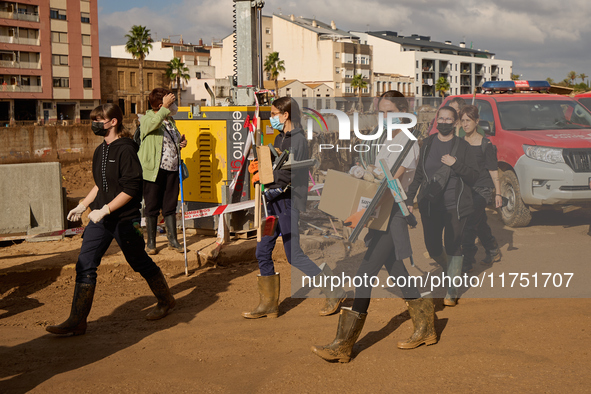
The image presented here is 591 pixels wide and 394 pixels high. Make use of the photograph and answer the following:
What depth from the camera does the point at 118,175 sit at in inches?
211

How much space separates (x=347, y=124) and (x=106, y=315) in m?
3.08

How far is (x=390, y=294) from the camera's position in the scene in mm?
6461

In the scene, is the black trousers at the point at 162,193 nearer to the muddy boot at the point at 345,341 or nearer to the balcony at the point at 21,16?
the muddy boot at the point at 345,341

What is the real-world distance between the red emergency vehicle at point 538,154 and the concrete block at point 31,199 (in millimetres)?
5929

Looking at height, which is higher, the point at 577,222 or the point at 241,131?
the point at 241,131

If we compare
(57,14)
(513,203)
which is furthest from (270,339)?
(57,14)

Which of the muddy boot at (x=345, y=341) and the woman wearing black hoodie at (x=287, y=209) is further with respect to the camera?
the woman wearing black hoodie at (x=287, y=209)

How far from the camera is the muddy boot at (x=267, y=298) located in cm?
586

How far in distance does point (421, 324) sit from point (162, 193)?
13.5 feet

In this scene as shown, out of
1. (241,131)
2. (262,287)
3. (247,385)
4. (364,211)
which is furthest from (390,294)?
(241,131)

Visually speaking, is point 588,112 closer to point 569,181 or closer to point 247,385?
point 569,181

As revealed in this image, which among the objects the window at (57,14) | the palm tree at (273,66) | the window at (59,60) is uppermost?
the window at (57,14)

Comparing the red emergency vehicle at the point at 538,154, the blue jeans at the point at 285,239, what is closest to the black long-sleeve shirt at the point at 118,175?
the blue jeans at the point at 285,239

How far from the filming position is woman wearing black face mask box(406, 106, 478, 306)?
5.79 metres
